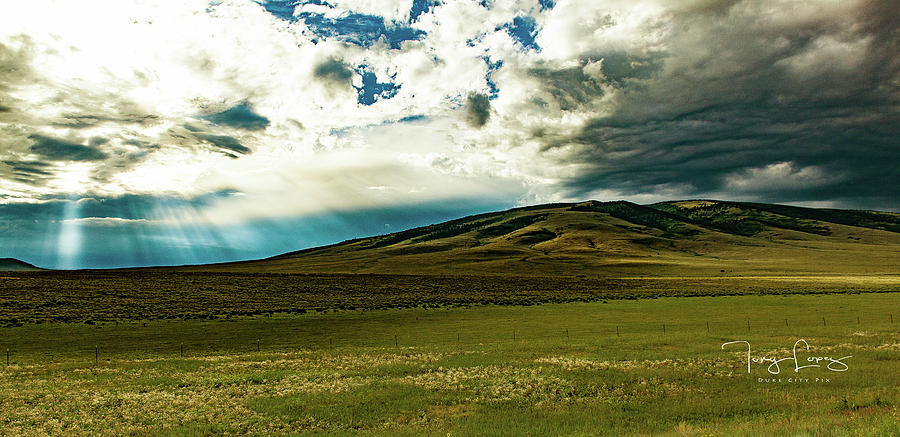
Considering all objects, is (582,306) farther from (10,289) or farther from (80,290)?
(10,289)

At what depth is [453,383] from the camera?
980 inches

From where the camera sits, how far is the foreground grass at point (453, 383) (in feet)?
58.4

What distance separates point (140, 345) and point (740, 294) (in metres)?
97.6

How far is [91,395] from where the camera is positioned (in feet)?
76.9

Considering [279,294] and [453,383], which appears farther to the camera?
[279,294]

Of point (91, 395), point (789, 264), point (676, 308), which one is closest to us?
point (91, 395)

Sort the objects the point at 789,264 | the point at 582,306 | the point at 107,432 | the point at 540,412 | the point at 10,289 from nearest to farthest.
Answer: the point at 107,432 < the point at 540,412 < the point at 582,306 < the point at 10,289 < the point at 789,264

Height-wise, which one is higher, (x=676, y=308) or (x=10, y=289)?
(x=10, y=289)

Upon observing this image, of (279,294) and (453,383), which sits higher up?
(279,294)

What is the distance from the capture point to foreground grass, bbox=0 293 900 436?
17.8 m

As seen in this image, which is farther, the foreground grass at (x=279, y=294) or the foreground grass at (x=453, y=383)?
the foreground grass at (x=279, y=294)

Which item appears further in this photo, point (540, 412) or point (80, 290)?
point (80, 290)

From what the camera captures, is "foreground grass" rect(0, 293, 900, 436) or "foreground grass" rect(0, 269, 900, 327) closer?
"foreground grass" rect(0, 293, 900, 436)

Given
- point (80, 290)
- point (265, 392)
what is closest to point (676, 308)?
point (265, 392)
